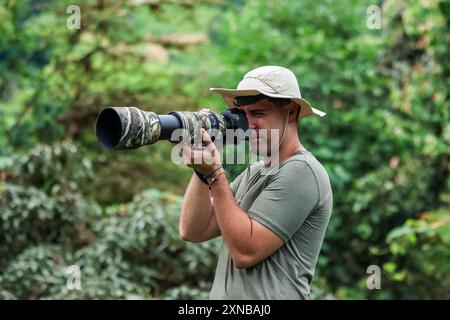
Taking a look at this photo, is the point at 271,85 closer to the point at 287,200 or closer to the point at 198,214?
the point at 287,200

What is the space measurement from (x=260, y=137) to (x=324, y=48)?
485cm

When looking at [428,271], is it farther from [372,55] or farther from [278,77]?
[278,77]

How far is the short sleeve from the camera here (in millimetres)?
2275

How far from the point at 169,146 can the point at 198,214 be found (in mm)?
5625

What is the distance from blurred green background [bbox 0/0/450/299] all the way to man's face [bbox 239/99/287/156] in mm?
2491

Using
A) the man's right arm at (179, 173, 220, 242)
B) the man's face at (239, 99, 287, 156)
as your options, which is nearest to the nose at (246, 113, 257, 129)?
the man's face at (239, 99, 287, 156)

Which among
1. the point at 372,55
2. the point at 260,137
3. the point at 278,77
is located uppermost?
the point at 372,55

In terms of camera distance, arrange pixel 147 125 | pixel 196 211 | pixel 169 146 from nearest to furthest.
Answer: pixel 147 125
pixel 196 211
pixel 169 146

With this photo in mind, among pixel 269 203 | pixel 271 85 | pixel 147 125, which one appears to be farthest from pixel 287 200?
pixel 147 125

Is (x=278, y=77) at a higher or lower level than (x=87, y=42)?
lower

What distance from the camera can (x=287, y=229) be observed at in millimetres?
2277

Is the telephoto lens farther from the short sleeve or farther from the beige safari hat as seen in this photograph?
the short sleeve
